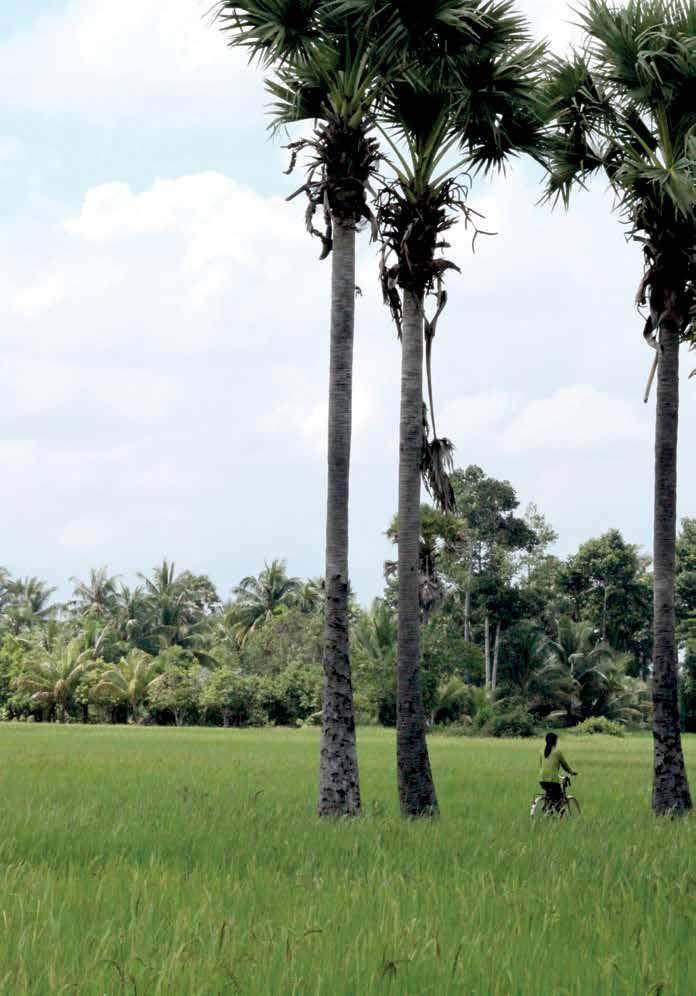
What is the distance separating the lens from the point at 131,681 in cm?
5878

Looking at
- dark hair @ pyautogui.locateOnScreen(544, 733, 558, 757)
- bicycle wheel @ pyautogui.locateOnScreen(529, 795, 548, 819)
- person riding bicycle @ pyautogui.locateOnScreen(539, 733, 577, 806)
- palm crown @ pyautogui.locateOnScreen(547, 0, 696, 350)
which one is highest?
palm crown @ pyautogui.locateOnScreen(547, 0, 696, 350)

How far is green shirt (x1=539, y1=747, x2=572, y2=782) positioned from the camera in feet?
52.1

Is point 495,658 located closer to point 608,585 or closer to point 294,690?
point 294,690

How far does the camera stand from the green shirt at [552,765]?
A: 52.1ft

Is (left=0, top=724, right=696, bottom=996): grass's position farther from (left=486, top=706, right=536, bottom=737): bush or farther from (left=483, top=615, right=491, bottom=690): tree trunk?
(left=483, top=615, right=491, bottom=690): tree trunk

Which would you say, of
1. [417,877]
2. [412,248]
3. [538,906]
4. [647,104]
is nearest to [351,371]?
[412,248]

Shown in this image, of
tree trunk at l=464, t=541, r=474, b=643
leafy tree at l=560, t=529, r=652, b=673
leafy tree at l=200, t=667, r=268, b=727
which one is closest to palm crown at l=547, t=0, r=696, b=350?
tree trunk at l=464, t=541, r=474, b=643

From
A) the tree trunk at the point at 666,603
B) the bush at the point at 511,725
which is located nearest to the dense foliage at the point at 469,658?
the bush at the point at 511,725

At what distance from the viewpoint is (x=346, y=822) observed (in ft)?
49.8

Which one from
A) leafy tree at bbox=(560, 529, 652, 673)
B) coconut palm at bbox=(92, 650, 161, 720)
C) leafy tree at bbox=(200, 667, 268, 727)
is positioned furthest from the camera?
leafy tree at bbox=(560, 529, 652, 673)

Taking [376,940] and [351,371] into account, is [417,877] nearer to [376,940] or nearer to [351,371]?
[376,940]

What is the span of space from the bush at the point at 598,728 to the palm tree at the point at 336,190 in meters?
41.2

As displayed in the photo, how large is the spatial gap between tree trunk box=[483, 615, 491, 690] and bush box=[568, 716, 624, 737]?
468 centimetres

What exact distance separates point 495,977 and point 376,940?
39.3 inches
